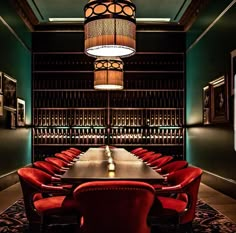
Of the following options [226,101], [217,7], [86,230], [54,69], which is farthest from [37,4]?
[86,230]

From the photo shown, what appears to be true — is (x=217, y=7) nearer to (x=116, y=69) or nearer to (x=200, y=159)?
(x=116, y=69)

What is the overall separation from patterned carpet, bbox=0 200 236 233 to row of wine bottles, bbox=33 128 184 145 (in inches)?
190

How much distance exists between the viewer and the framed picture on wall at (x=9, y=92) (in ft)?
25.0

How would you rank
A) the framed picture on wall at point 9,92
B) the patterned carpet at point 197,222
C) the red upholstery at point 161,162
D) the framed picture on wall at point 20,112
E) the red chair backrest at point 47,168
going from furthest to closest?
the framed picture on wall at point 20,112 → the framed picture on wall at point 9,92 → the red upholstery at point 161,162 → the red chair backrest at point 47,168 → the patterned carpet at point 197,222

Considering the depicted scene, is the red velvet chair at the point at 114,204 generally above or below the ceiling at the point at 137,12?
below

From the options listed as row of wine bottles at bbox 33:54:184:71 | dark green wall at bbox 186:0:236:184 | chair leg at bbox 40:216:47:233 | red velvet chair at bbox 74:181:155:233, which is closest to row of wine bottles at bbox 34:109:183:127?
dark green wall at bbox 186:0:236:184

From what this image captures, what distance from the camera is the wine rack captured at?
1046 cm

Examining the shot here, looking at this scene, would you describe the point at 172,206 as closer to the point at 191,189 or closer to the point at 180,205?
the point at 180,205

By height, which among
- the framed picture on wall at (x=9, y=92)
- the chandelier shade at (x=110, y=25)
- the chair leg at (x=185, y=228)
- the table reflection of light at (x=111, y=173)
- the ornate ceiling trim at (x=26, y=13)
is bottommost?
the chair leg at (x=185, y=228)

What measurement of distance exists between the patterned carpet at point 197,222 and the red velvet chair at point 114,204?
1.50 metres

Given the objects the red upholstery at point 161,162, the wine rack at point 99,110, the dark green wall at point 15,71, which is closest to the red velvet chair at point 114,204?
the red upholstery at point 161,162

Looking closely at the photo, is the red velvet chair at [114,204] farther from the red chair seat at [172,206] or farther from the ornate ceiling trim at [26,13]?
the ornate ceiling trim at [26,13]

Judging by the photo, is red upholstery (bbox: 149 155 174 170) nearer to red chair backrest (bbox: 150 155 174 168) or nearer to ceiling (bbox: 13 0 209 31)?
red chair backrest (bbox: 150 155 174 168)

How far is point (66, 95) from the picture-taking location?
10539 mm
